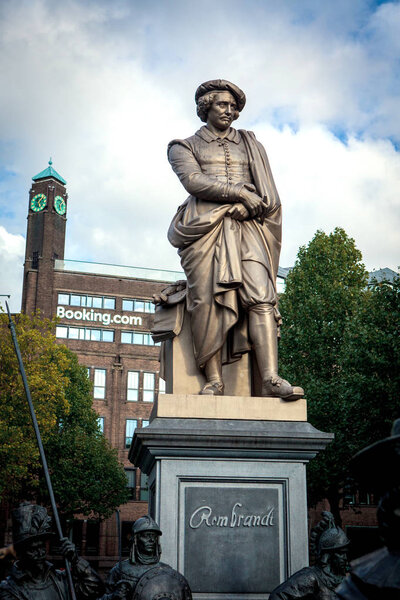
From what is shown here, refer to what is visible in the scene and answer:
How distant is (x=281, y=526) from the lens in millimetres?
6062

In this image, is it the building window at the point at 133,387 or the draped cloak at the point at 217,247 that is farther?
the building window at the point at 133,387

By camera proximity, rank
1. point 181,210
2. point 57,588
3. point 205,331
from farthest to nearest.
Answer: point 181,210 → point 205,331 → point 57,588

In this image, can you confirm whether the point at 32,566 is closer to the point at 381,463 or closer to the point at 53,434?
the point at 381,463

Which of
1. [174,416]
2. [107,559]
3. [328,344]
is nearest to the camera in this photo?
[174,416]

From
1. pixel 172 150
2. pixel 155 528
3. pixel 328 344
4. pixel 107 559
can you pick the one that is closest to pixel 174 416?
pixel 155 528

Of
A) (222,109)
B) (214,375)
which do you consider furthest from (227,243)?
(222,109)

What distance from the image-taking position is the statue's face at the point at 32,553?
433 centimetres

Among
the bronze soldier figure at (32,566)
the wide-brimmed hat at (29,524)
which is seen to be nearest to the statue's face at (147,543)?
the bronze soldier figure at (32,566)

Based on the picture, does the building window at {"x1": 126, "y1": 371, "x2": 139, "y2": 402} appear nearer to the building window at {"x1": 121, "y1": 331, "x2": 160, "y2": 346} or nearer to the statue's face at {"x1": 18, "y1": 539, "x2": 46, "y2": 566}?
the building window at {"x1": 121, "y1": 331, "x2": 160, "y2": 346}

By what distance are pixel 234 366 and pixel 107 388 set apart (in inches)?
1754

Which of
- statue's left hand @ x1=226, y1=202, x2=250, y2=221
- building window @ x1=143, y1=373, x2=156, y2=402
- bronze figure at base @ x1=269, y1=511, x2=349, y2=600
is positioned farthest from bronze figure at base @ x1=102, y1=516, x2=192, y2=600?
building window @ x1=143, y1=373, x2=156, y2=402

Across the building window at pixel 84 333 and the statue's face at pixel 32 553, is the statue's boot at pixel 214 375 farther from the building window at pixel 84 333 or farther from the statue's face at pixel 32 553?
the building window at pixel 84 333

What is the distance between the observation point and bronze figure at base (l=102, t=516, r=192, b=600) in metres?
4.35

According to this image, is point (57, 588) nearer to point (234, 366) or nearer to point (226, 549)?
point (226, 549)
